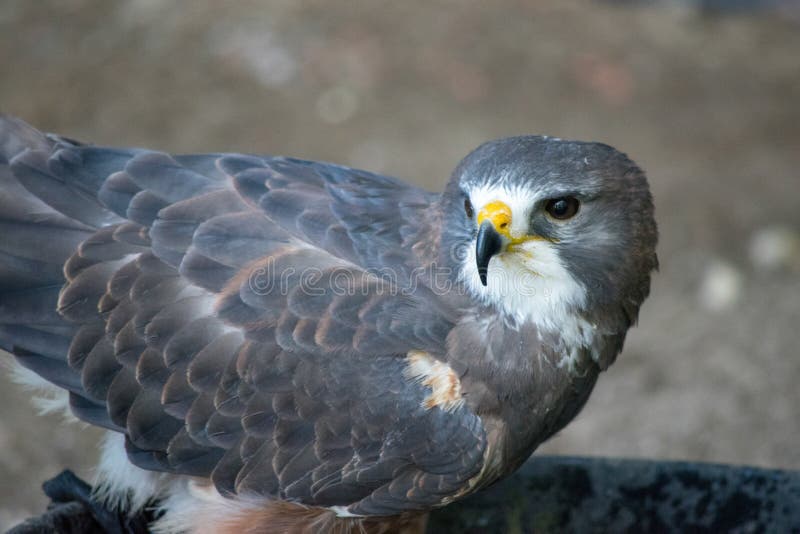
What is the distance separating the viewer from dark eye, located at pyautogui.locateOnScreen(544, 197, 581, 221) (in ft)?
10.7

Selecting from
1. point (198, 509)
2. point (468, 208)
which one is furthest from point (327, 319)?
point (198, 509)

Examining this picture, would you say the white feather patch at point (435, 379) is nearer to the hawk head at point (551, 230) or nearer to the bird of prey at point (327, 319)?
→ the bird of prey at point (327, 319)

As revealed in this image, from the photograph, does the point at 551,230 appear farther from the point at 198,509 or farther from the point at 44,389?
the point at 44,389

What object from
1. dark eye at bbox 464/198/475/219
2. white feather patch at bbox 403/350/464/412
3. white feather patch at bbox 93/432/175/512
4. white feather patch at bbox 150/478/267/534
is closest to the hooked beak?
dark eye at bbox 464/198/475/219

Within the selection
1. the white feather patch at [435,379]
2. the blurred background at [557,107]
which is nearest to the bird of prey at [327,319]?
the white feather patch at [435,379]

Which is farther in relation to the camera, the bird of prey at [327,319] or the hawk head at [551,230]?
the bird of prey at [327,319]

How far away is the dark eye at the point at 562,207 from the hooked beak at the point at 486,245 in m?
0.25

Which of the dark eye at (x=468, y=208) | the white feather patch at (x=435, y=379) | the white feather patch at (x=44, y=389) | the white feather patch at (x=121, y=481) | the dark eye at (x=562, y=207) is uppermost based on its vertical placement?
the dark eye at (x=562, y=207)

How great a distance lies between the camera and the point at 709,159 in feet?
26.9

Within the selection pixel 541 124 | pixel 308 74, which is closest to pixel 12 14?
pixel 308 74

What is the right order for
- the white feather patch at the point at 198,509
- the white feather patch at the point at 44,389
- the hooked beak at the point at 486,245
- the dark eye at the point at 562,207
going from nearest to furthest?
the hooked beak at the point at 486,245, the dark eye at the point at 562,207, the white feather patch at the point at 198,509, the white feather patch at the point at 44,389

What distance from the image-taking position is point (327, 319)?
Result: 134 inches

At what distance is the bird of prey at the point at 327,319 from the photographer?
3326mm

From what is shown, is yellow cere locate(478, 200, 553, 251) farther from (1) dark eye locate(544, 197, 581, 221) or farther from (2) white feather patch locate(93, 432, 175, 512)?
(2) white feather patch locate(93, 432, 175, 512)
